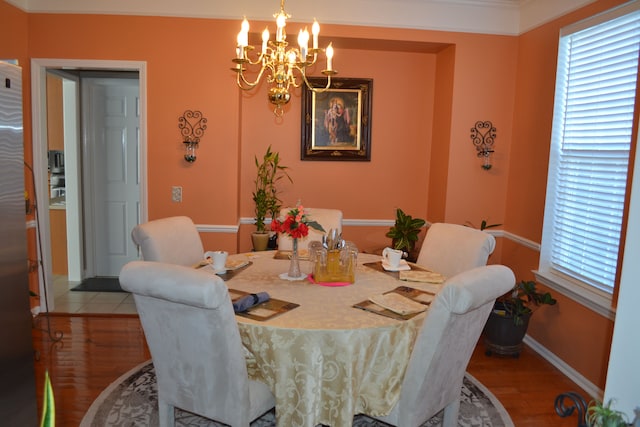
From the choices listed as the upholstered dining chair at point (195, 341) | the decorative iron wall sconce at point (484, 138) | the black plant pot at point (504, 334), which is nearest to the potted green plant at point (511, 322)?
the black plant pot at point (504, 334)

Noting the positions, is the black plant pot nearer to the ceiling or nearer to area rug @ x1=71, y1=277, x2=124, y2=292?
the ceiling

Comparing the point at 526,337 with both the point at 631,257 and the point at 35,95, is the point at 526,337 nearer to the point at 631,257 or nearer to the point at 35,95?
the point at 631,257

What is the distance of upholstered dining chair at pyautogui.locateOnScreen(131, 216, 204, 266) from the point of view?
8.98 feet

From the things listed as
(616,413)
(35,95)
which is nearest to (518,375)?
(616,413)

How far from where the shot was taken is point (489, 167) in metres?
4.16

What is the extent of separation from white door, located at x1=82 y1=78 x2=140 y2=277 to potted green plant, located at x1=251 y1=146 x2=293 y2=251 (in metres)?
1.58

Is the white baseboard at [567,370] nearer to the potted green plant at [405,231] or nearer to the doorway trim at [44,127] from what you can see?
the potted green plant at [405,231]

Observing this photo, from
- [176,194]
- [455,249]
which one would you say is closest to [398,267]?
[455,249]

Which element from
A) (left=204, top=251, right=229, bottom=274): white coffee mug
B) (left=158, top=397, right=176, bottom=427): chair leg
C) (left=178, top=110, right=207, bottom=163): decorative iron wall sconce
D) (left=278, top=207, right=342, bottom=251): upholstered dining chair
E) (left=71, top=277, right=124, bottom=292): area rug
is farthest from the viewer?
(left=71, top=277, right=124, bottom=292): area rug

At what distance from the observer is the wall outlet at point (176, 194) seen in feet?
13.3

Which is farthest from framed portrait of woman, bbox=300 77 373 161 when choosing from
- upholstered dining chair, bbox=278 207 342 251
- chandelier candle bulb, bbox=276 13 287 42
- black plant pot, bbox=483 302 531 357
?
chandelier candle bulb, bbox=276 13 287 42

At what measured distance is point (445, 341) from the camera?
184 cm

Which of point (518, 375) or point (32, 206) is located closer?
point (518, 375)

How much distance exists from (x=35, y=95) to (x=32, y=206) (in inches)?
35.7
